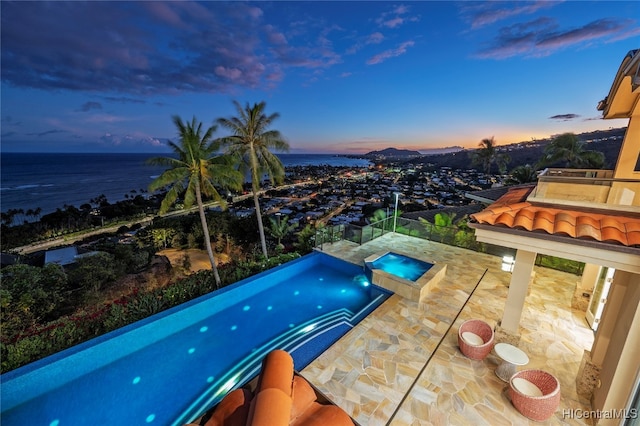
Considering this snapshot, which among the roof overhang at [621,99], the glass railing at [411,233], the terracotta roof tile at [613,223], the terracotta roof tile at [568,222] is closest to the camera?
the terracotta roof tile at [568,222]

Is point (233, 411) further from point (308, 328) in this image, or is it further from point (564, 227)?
point (308, 328)

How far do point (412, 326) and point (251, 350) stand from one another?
4637mm

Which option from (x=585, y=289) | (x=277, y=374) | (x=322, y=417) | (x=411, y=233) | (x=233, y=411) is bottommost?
(x=411, y=233)

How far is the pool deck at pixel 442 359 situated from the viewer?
4.67 metres

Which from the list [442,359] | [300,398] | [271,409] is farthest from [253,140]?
[271,409]

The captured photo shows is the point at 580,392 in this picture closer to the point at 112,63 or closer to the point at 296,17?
the point at 296,17

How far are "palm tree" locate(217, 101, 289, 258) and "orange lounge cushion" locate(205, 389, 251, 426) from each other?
11.3 metres

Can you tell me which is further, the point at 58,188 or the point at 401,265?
→ the point at 58,188

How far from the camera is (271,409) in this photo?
55.6 inches

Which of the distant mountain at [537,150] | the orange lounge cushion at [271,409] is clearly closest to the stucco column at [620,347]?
the distant mountain at [537,150]

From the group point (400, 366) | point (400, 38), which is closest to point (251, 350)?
point (400, 366)

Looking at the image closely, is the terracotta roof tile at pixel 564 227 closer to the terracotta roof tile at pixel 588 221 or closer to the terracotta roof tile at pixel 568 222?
the terracotta roof tile at pixel 568 222

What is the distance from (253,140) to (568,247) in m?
12.4

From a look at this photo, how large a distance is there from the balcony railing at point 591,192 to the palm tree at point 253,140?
1117cm
